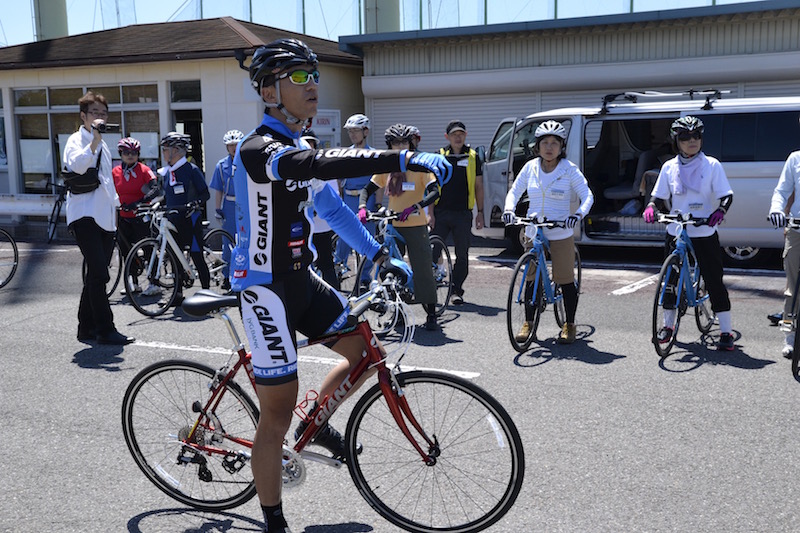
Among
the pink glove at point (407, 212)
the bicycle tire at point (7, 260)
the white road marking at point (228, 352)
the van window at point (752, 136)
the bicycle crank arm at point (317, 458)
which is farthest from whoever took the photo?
the van window at point (752, 136)

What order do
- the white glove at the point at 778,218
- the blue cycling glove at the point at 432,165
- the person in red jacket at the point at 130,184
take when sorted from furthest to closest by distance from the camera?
the person in red jacket at the point at 130,184 → the white glove at the point at 778,218 → the blue cycling glove at the point at 432,165

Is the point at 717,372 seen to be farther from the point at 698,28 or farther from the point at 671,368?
the point at 698,28

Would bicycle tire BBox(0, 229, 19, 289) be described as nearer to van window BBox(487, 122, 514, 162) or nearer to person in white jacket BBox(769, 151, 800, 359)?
van window BBox(487, 122, 514, 162)

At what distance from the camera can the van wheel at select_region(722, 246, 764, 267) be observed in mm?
11742

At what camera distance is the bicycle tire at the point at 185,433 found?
12.6ft

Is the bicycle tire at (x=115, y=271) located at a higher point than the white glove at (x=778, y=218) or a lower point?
lower

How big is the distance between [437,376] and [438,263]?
5841mm

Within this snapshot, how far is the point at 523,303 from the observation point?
23.6ft

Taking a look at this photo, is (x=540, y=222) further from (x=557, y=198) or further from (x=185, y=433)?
(x=185, y=433)

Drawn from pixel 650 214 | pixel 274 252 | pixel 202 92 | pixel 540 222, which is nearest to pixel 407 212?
pixel 540 222

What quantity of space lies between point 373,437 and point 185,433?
95cm

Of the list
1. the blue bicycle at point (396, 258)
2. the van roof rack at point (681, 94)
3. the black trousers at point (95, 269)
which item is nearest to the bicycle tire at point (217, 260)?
the blue bicycle at point (396, 258)

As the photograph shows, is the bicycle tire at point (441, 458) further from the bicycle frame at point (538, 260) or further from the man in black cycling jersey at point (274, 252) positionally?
the bicycle frame at point (538, 260)

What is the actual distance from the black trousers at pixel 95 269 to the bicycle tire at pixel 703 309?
5169 mm
